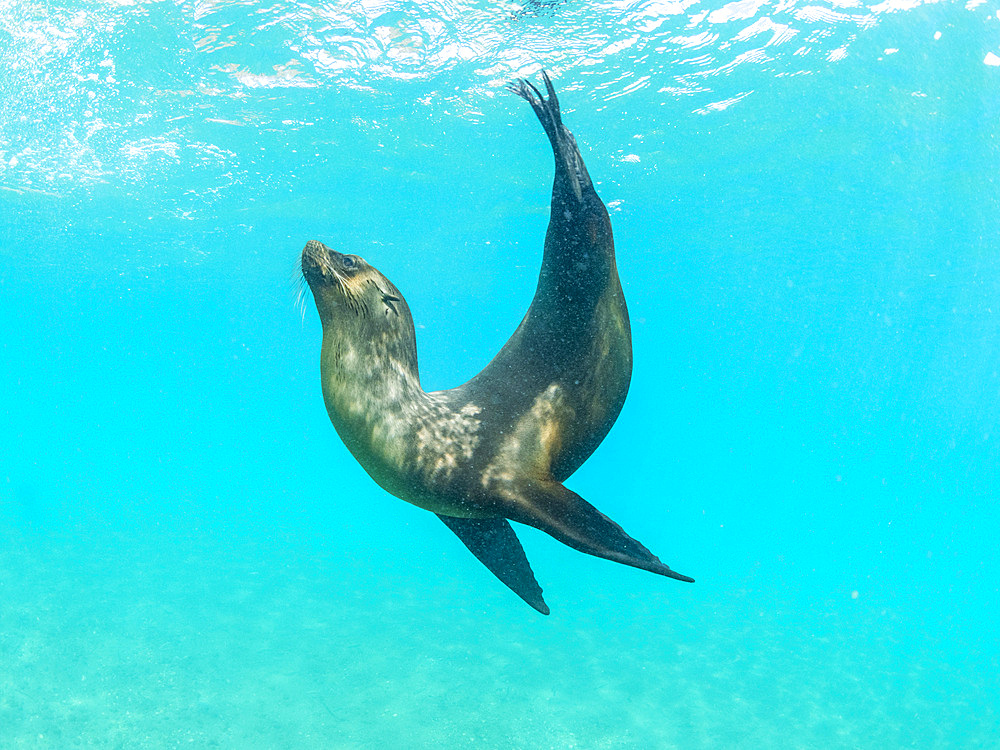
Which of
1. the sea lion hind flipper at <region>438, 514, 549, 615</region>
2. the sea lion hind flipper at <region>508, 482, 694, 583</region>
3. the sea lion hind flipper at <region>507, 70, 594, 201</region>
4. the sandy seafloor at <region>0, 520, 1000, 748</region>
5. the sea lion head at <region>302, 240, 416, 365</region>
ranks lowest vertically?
the sandy seafloor at <region>0, 520, 1000, 748</region>

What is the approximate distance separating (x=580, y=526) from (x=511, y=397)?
2.64 feet

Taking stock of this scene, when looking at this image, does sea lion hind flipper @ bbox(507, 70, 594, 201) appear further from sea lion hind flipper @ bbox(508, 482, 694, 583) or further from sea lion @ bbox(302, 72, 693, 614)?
sea lion hind flipper @ bbox(508, 482, 694, 583)

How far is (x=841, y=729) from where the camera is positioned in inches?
329

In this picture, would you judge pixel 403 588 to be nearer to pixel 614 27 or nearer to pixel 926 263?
pixel 614 27

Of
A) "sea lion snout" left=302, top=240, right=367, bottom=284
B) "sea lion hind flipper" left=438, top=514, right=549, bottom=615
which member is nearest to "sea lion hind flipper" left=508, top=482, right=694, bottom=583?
"sea lion hind flipper" left=438, top=514, right=549, bottom=615

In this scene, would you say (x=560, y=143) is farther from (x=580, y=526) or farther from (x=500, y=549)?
(x=500, y=549)

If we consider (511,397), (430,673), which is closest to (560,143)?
(511,397)

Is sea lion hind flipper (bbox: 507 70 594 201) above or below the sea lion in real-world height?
above

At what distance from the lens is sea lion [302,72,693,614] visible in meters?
2.43

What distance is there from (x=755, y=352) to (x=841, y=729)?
1277 inches

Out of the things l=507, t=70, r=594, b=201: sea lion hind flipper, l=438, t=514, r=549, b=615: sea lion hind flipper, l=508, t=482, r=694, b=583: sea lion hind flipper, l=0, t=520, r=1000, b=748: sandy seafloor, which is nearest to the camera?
l=508, t=482, r=694, b=583: sea lion hind flipper

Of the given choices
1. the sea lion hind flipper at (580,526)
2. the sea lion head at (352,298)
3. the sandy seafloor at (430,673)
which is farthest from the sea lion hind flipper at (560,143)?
the sandy seafloor at (430,673)

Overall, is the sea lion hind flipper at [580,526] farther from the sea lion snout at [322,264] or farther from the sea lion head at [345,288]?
the sea lion snout at [322,264]

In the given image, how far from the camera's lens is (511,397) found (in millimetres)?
3012
